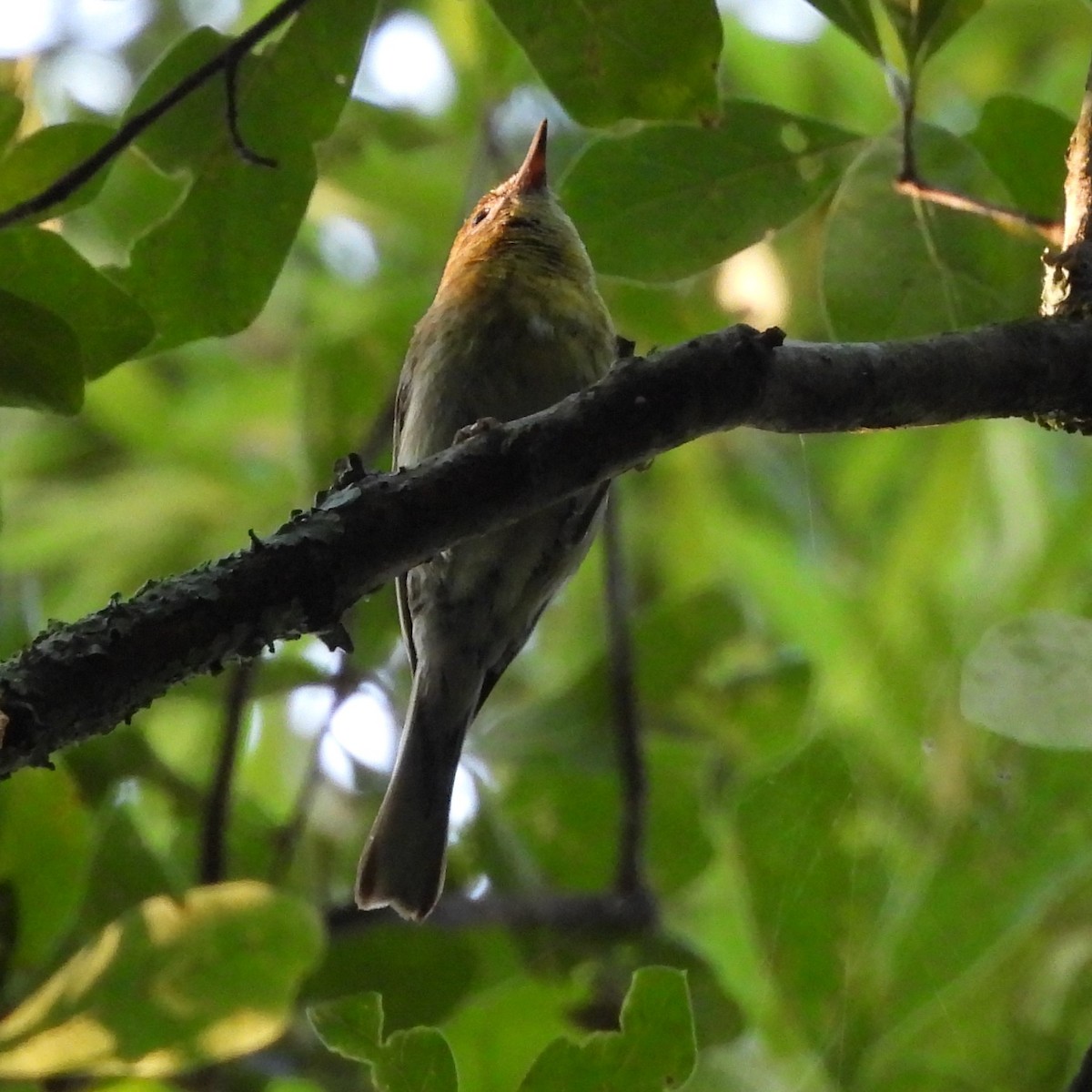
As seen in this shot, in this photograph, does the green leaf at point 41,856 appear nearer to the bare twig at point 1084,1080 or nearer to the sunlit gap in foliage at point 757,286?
the bare twig at point 1084,1080

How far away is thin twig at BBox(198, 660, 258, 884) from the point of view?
2715mm

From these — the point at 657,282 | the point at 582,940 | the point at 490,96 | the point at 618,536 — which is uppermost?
the point at 490,96

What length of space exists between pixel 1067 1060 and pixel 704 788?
103 cm

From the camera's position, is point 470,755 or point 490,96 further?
point 490,96

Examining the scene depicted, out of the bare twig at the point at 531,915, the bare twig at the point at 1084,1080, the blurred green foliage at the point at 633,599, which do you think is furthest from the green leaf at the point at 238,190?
the bare twig at the point at 1084,1080

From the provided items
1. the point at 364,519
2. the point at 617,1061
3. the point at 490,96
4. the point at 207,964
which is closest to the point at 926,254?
the point at 364,519

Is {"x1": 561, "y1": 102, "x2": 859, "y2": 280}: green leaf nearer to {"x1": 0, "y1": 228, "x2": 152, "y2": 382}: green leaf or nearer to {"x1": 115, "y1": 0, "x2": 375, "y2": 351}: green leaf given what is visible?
{"x1": 115, "y1": 0, "x2": 375, "y2": 351}: green leaf

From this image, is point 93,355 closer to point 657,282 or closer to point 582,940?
point 657,282

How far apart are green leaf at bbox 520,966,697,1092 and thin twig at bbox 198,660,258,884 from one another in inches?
47.1

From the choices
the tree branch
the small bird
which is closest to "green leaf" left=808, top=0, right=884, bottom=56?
the tree branch

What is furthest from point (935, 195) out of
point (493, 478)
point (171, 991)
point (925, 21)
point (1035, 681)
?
point (171, 991)

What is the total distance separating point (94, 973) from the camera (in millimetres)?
2090

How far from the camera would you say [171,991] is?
207 centimetres

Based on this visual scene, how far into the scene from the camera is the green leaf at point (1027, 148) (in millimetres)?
2232
